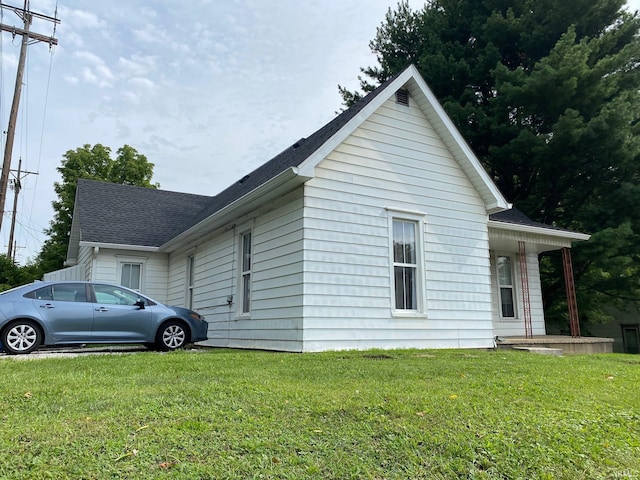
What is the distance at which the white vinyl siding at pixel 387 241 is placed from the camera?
8.49 metres

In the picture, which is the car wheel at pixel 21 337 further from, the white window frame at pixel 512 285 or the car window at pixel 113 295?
the white window frame at pixel 512 285

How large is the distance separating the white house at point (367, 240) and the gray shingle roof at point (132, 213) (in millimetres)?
3189

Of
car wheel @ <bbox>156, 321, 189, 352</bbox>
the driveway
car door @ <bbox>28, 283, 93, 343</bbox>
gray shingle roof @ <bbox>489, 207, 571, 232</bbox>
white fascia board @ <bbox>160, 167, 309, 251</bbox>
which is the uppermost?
gray shingle roof @ <bbox>489, 207, 571, 232</bbox>

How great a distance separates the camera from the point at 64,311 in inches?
333

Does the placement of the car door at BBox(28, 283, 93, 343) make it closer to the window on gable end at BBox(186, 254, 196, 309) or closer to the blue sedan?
the blue sedan

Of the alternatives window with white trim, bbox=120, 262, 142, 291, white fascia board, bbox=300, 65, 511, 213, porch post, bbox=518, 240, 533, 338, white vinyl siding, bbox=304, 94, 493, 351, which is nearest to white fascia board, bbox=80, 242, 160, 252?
window with white trim, bbox=120, 262, 142, 291

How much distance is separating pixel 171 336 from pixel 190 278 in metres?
4.46

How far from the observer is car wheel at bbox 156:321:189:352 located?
363 inches

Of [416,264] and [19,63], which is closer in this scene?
[416,264]

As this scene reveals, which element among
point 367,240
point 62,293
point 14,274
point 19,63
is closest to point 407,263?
point 367,240

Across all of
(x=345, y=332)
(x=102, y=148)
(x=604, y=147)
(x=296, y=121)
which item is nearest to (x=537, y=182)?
(x=604, y=147)

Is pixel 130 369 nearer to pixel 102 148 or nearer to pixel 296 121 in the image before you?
pixel 296 121

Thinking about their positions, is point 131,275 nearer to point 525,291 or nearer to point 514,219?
point 514,219

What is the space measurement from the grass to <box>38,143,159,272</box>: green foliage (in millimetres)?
27768
